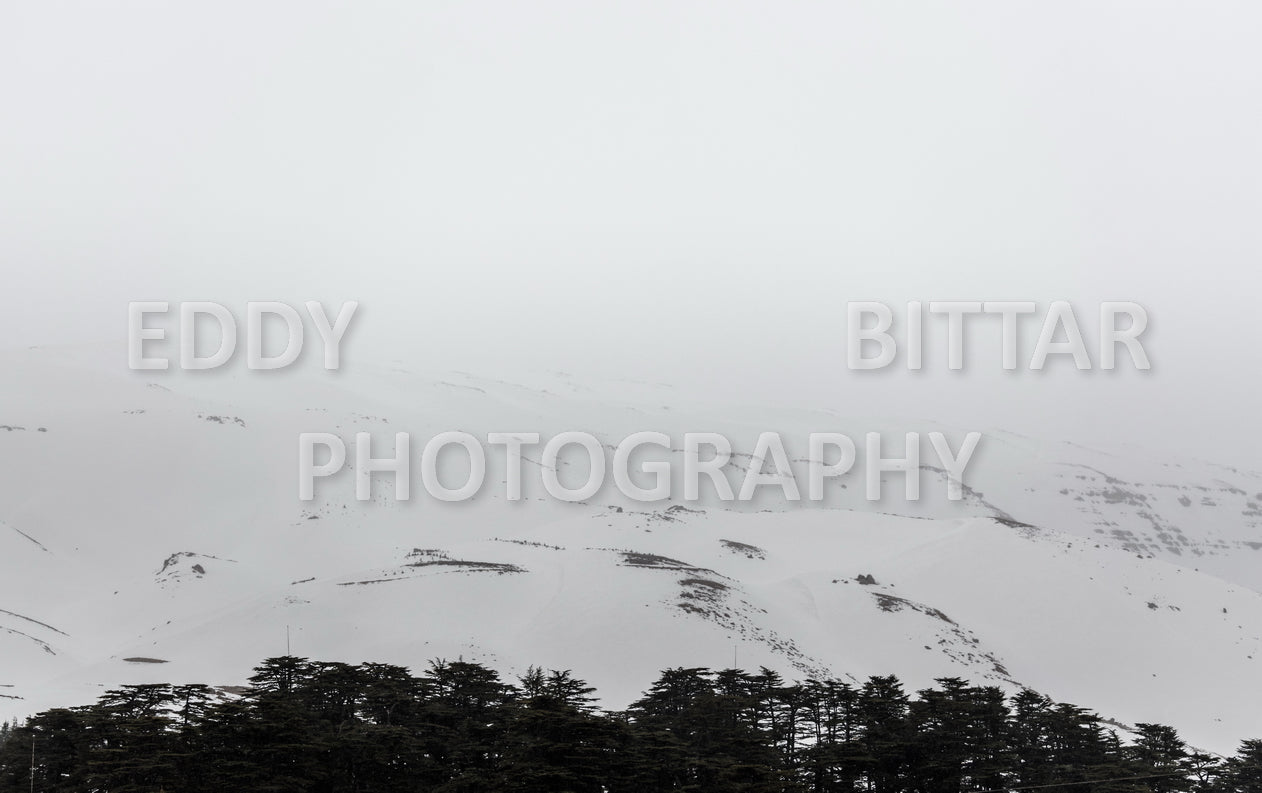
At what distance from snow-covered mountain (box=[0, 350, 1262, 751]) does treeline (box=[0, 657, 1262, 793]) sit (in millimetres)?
15205

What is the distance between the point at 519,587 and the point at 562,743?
3903cm

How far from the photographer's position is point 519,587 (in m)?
72.8

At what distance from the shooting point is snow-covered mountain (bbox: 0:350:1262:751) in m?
63.7

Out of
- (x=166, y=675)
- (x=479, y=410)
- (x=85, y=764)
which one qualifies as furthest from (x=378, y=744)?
(x=479, y=410)

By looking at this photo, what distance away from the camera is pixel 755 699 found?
143 ft

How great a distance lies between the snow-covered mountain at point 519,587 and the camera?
6366 centimetres

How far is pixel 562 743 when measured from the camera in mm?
34219

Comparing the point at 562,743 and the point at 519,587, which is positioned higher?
the point at 562,743

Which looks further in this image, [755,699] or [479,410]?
[479,410]

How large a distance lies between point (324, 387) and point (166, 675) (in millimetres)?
115852

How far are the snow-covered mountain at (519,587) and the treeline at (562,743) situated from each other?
15.2 metres

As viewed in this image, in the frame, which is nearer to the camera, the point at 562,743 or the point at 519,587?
the point at 562,743

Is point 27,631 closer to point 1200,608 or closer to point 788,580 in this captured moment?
point 788,580

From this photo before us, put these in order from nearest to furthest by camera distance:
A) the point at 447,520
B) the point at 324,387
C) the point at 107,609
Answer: the point at 107,609 → the point at 447,520 → the point at 324,387
